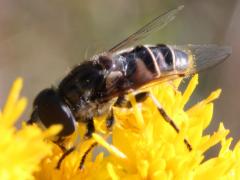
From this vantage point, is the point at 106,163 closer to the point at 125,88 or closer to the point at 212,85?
the point at 125,88

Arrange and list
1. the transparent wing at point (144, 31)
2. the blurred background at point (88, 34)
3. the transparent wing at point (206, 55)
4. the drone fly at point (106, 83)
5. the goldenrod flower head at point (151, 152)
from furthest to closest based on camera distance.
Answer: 1. the blurred background at point (88, 34)
2. the transparent wing at point (144, 31)
3. the transparent wing at point (206, 55)
4. the drone fly at point (106, 83)
5. the goldenrod flower head at point (151, 152)

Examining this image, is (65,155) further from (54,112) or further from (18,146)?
(18,146)

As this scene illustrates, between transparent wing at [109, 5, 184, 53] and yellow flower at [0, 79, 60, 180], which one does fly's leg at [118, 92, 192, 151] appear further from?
yellow flower at [0, 79, 60, 180]

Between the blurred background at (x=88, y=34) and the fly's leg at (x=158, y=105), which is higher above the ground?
the fly's leg at (x=158, y=105)

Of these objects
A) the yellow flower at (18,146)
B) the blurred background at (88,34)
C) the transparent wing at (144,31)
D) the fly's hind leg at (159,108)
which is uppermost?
the yellow flower at (18,146)

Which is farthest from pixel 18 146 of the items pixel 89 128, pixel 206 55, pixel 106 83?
pixel 206 55

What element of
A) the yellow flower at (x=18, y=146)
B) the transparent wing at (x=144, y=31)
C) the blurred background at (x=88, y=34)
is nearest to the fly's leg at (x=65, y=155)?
the yellow flower at (x=18, y=146)

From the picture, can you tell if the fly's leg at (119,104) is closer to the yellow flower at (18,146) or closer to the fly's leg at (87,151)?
the fly's leg at (87,151)
